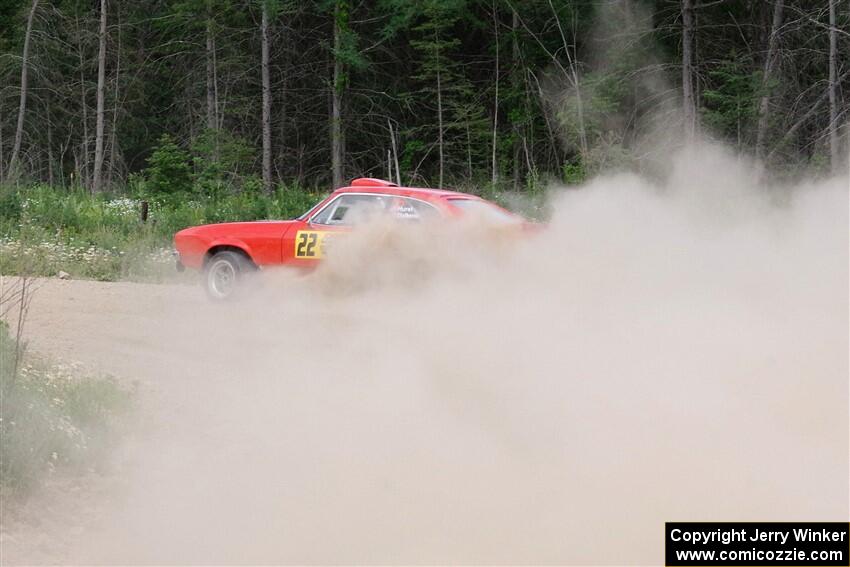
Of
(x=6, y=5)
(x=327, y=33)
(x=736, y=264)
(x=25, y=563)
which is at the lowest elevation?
(x=25, y=563)

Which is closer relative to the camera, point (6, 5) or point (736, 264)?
point (736, 264)

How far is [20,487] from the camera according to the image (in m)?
5.93

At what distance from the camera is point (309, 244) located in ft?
36.4

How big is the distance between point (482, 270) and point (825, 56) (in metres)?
17.6

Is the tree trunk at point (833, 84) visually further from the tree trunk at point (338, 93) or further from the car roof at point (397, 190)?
the tree trunk at point (338, 93)

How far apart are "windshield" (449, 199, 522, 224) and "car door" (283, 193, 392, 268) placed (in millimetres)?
766

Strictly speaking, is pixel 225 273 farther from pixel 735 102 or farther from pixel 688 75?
pixel 688 75

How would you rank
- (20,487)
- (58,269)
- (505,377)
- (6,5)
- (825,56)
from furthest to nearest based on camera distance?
(6,5) → (825,56) → (58,269) → (505,377) → (20,487)

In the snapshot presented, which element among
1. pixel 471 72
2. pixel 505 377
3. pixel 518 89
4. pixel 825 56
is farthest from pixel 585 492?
pixel 471 72

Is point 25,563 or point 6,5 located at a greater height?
point 6,5

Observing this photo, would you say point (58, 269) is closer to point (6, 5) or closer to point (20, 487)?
point (20, 487)

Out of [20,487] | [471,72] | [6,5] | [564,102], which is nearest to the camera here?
[20,487]

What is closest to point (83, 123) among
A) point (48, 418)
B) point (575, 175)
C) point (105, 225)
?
point (105, 225)

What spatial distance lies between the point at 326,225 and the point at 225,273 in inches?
57.9
